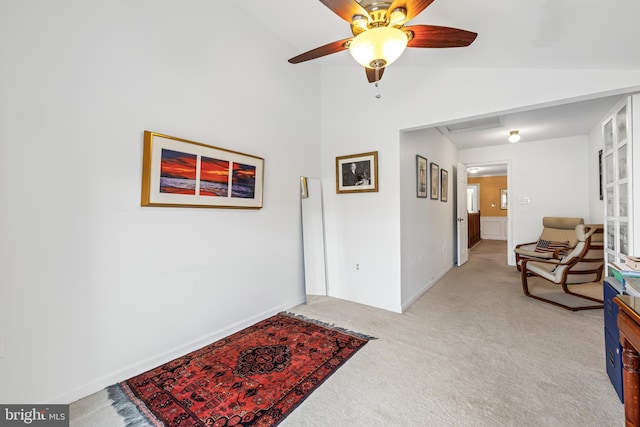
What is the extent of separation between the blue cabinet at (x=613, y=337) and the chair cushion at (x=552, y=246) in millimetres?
2887

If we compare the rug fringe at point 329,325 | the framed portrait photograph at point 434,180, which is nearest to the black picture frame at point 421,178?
the framed portrait photograph at point 434,180

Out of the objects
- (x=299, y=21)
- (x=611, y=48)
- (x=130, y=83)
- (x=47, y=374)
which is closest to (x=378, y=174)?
(x=299, y=21)

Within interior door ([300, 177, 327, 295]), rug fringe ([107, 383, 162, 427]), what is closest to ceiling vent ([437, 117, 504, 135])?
interior door ([300, 177, 327, 295])

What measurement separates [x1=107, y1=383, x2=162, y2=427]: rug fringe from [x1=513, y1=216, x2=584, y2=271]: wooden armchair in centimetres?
492

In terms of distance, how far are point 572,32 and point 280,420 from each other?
9.50 feet

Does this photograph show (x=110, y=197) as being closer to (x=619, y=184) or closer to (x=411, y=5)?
(x=411, y=5)

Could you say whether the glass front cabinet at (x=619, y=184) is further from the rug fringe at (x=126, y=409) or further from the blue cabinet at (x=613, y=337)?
the rug fringe at (x=126, y=409)

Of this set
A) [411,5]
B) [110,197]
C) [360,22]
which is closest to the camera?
[411,5]

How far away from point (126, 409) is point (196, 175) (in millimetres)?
1580

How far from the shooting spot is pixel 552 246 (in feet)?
14.8

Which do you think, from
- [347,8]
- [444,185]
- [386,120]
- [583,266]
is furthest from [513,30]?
[444,185]

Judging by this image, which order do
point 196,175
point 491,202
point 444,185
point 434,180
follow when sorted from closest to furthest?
point 196,175, point 434,180, point 444,185, point 491,202

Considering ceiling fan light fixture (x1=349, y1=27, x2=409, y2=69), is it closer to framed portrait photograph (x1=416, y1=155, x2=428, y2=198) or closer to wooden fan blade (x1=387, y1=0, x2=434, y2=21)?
wooden fan blade (x1=387, y1=0, x2=434, y2=21)

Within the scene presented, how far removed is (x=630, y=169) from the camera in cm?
245
